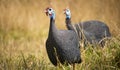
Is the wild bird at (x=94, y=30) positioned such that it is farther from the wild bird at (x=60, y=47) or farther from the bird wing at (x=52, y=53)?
the bird wing at (x=52, y=53)

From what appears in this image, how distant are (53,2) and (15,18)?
2.83 ft

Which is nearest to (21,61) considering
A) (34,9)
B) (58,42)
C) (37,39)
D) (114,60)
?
(58,42)

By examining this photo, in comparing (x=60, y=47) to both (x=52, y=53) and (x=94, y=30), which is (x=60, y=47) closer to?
(x=52, y=53)

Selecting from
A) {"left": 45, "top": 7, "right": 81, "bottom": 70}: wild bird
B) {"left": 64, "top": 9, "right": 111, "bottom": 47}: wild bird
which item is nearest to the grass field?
{"left": 64, "top": 9, "right": 111, "bottom": 47}: wild bird

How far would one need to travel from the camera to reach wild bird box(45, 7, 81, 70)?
6977 mm

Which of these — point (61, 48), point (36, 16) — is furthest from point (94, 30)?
point (36, 16)

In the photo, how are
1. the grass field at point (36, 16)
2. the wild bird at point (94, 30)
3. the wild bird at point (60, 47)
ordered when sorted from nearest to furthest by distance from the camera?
1. the wild bird at point (60, 47)
2. the wild bird at point (94, 30)
3. the grass field at point (36, 16)

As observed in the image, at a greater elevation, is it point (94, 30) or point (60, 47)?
point (94, 30)

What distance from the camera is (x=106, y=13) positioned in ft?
35.3

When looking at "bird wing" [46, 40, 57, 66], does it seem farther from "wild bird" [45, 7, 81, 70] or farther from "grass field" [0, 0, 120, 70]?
"grass field" [0, 0, 120, 70]

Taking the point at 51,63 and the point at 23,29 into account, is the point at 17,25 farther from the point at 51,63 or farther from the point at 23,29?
the point at 51,63

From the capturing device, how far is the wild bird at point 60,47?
698 centimetres

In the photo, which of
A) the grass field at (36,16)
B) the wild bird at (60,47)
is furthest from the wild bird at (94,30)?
the wild bird at (60,47)

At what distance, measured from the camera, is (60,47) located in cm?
698
